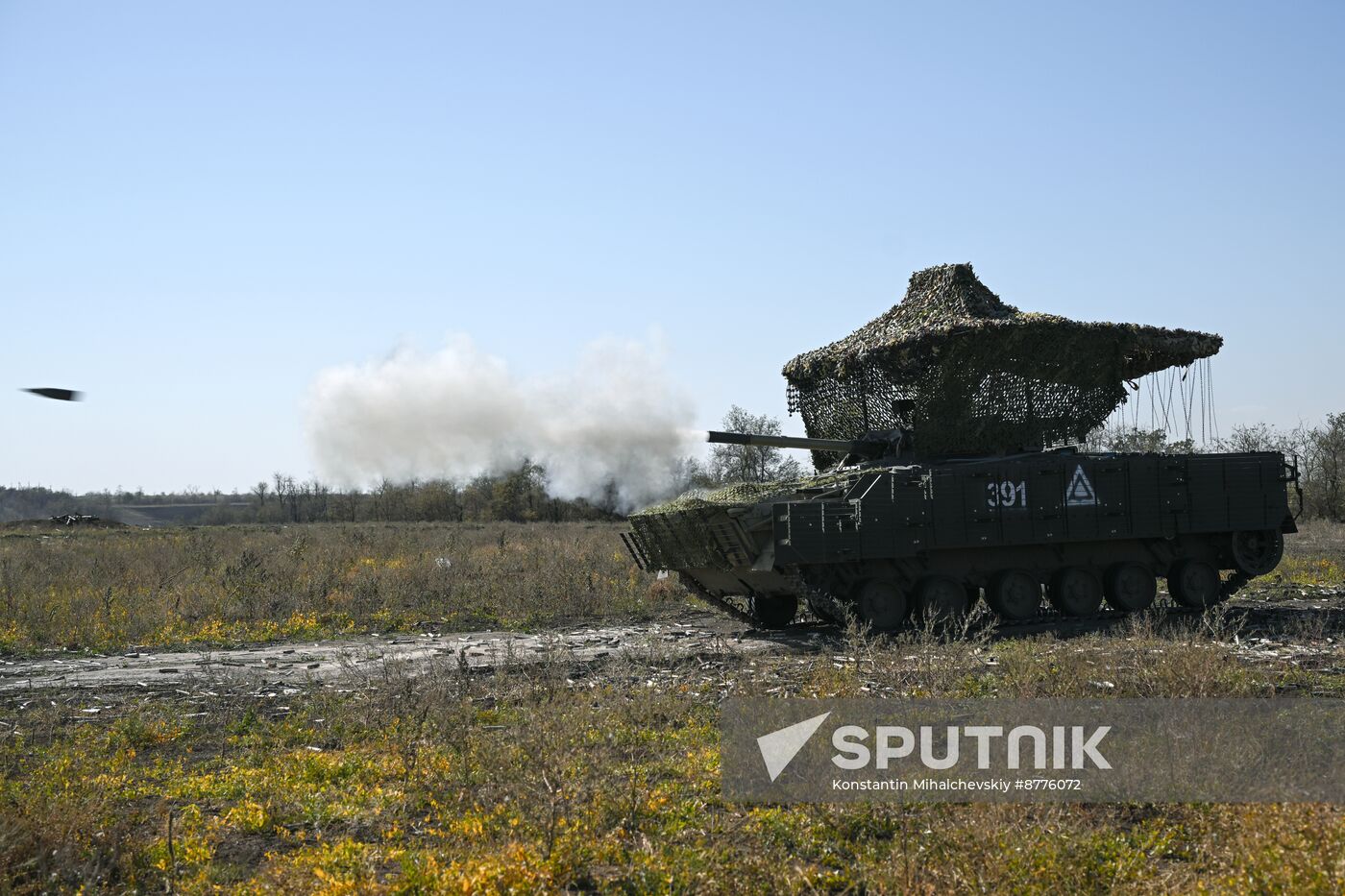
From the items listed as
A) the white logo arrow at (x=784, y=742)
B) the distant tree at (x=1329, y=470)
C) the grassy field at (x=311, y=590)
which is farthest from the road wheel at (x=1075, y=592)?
the distant tree at (x=1329, y=470)

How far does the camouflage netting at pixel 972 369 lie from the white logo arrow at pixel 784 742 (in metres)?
9.12

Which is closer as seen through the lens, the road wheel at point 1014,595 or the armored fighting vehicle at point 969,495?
the armored fighting vehicle at point 969,495

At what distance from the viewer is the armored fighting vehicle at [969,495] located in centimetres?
1542

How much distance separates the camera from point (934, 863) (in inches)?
236

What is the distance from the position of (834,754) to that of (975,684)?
9.43 ft

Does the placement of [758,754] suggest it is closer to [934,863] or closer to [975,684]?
[934,863]

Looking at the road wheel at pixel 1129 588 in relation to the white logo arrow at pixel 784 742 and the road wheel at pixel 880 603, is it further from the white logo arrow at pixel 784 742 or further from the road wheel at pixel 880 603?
the white logo arrow at pixel 784 742

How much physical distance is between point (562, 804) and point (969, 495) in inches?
410

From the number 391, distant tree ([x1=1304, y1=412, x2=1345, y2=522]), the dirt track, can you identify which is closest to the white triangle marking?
the number 391

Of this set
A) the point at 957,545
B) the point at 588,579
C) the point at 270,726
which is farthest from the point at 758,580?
the point at 270,726

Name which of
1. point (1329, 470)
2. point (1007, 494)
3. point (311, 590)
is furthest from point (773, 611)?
point (1329, 470)
